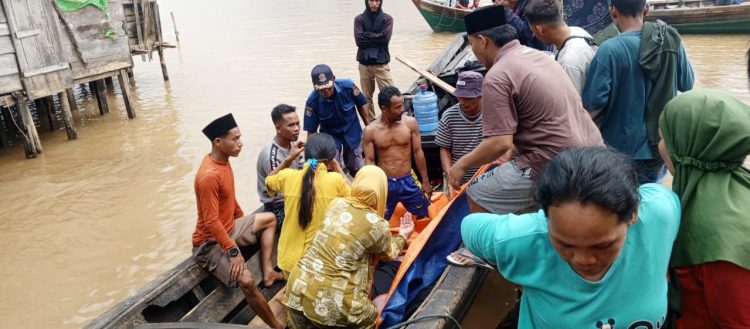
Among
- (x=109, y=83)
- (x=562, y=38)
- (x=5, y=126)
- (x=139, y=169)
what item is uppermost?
(x=562, y=38)

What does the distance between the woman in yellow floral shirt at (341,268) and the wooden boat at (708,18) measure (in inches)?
632

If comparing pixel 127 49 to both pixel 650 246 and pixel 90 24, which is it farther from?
pixel 650 246

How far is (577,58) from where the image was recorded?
11.7 feet

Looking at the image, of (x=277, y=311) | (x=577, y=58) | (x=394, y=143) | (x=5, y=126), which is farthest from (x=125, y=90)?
(x=577, y=58)

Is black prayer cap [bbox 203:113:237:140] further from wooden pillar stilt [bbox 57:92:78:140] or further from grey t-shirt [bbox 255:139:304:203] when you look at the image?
wooden pillar stilt [bbox 57:92:78:140]

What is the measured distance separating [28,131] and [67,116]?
0.93m

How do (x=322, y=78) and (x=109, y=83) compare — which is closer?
(x=322, y=78)

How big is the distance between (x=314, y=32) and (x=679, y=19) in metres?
13.1

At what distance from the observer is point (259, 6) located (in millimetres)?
35281

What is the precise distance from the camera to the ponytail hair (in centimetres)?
333

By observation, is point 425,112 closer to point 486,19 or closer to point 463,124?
point 463,124

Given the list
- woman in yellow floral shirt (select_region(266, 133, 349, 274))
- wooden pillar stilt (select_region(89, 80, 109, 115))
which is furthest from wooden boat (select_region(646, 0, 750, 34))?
woman in yellow floral shirt (select_region(266, 133, 349, 274))

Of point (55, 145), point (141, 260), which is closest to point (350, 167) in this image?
point (141, 260)

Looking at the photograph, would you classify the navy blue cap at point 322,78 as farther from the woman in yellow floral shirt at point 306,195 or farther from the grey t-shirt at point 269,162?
the woman in yellow floral shirt at point 306,195
